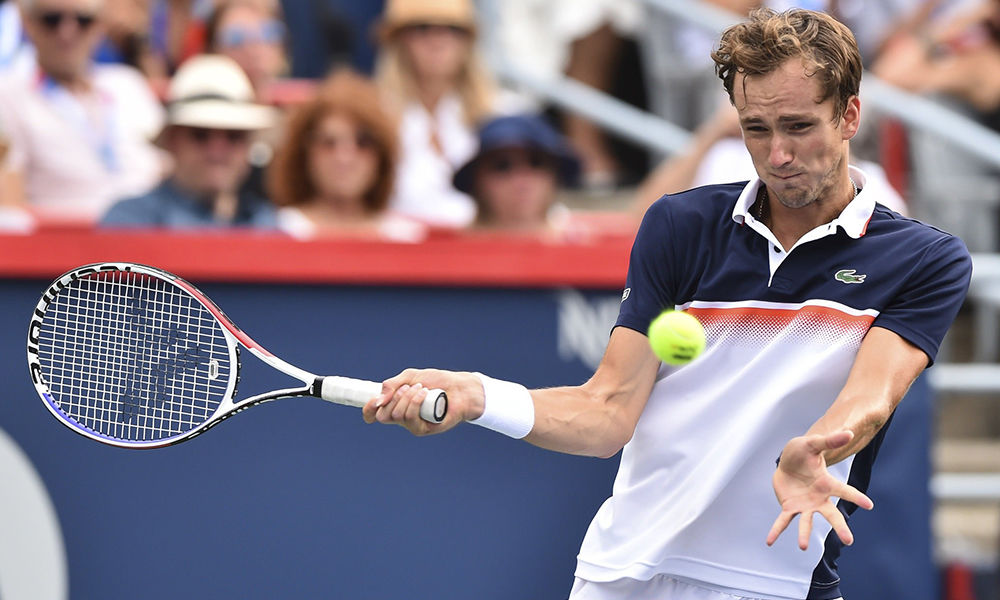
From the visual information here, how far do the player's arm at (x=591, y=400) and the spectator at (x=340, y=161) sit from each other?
2.55 meters

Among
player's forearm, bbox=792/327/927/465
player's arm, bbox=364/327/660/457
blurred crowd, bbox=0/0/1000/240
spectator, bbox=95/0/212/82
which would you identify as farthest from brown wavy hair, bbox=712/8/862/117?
spectator, bbox=95/0/212/82

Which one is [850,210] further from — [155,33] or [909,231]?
[155,33]

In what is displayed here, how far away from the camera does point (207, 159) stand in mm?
5527

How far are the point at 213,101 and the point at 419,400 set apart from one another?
3019 mm

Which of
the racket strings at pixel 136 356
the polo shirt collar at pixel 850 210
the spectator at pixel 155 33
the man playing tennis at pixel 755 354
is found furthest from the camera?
the spectator at pixel 155 33

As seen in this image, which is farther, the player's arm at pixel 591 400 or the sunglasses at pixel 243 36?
the sunglasses at pixel 243 36

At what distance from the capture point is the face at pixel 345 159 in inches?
221

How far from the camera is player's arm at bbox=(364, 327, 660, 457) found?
307 cm

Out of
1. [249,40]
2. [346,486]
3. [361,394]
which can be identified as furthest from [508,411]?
[249,40]

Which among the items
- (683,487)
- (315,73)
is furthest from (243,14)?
(683,487)

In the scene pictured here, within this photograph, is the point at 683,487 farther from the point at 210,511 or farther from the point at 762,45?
the point at 210,511

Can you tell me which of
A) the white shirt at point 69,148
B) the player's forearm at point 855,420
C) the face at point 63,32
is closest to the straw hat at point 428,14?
the white shirt at point 69,148

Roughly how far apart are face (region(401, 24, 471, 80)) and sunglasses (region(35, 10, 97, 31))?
1379mm

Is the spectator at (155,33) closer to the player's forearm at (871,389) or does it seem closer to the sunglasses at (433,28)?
the sunglasses at (433,28)
